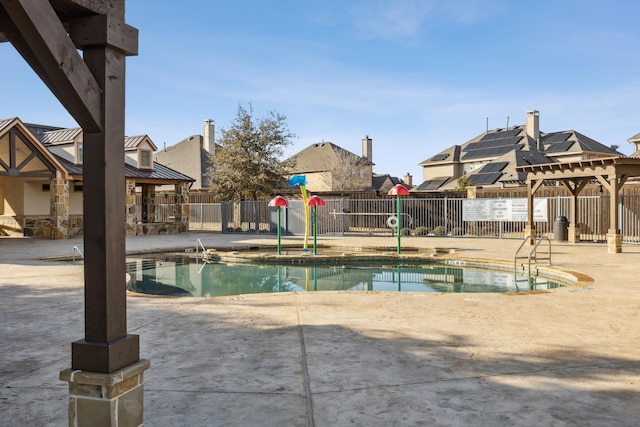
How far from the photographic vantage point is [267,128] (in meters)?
32.9

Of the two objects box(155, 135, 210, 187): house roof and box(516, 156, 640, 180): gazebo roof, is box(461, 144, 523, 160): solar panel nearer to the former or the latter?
box(155, 135, 210, 187): house roof

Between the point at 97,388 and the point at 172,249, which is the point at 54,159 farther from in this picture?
the point at 97,388

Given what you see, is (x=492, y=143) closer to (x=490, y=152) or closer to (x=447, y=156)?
(x=490, y=152)

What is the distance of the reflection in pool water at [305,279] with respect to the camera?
1148cm

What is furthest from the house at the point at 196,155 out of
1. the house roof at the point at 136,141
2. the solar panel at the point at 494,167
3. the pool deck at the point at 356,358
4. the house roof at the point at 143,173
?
the pool deck at the point at 356,358

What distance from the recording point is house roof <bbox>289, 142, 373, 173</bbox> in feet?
157

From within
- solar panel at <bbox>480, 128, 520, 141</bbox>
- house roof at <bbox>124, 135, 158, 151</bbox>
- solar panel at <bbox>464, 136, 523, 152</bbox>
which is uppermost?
solar panel at <bbox>480, 128, 520, 141</bbox>

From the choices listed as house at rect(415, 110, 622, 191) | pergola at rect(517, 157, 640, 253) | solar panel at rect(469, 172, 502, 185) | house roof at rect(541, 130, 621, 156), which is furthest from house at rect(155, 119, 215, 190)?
pergola at rect(517, 157, 640, 253)

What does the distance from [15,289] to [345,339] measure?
22.4 feet

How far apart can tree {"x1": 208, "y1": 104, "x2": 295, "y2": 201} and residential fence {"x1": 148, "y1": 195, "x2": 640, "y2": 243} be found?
183 cm

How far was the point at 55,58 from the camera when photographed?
2.70m

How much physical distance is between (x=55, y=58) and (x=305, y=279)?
35.5ft

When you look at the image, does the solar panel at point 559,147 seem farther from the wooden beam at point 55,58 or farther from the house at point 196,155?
the wooden beam at point 55,58

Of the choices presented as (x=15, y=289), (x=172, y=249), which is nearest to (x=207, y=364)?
(x=15, y=289)
